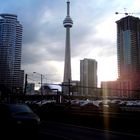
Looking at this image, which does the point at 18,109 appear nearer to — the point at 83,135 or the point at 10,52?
the point at 83,135

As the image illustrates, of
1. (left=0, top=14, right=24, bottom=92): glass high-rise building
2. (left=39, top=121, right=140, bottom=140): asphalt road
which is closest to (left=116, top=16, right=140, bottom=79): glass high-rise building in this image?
(left=0, top=14, right=24, bottom=92): glass high-rise building

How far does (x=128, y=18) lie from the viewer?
12662 cm

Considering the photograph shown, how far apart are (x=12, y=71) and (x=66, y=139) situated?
110214 mm

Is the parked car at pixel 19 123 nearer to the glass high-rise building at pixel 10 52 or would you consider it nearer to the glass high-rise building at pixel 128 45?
the glass high-rise building at pixel 10 52

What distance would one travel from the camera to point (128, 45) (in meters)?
137

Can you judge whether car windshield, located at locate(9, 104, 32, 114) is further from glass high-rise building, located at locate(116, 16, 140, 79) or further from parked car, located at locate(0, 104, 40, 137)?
glass high-rise building, located at locate(116, 16, 140, 79)

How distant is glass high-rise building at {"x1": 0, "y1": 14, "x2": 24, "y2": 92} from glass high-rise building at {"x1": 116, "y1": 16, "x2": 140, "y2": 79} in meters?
40.6

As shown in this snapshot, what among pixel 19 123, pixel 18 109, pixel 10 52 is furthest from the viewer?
pixel 10 52

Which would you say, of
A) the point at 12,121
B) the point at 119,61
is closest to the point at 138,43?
the point at 119,61

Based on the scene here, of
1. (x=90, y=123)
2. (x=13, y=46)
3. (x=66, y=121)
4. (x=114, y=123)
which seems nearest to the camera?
(x=114, y=123)

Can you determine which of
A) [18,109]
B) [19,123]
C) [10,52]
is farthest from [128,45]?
[19,123]

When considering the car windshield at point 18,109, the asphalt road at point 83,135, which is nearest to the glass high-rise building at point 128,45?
the asphalt road at point 83,135

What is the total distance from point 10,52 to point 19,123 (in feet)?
385

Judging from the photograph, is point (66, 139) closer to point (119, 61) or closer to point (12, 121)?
point (12, 121)
